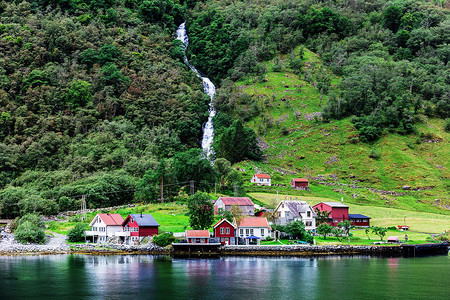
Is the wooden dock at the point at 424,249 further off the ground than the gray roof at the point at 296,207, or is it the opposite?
the gray roof at the point at 296,207

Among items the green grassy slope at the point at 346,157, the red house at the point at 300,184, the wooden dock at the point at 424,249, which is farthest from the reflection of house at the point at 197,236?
the red house at the point at 300,184

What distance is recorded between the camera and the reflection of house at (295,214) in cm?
10431

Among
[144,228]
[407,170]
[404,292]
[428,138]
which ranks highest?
[428,138]

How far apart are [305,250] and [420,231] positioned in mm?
31449

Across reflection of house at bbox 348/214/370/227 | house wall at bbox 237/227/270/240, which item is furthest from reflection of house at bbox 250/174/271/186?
house wall at bbox 237/227/270/240

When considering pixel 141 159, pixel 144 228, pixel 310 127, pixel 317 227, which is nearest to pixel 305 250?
pixel 317 227

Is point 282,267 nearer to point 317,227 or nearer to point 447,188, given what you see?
point 317,227

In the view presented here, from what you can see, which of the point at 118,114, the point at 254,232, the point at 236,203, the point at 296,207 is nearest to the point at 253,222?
the point at 254,232

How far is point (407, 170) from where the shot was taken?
511ft

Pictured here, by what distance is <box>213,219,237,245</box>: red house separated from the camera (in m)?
94.7

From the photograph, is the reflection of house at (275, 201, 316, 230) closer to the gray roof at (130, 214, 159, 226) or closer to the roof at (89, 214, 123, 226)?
the gray roof at (130, 214, 159, 226)

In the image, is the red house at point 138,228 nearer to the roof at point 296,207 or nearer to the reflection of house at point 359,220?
the roof at point 296,207

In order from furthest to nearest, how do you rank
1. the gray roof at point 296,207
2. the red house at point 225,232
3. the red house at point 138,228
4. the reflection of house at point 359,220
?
the reflection of house at point 359,220 < the gray roof at point 296,207 < the red house at point 138,228 < the red house at point 225,232

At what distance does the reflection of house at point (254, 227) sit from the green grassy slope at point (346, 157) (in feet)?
134
